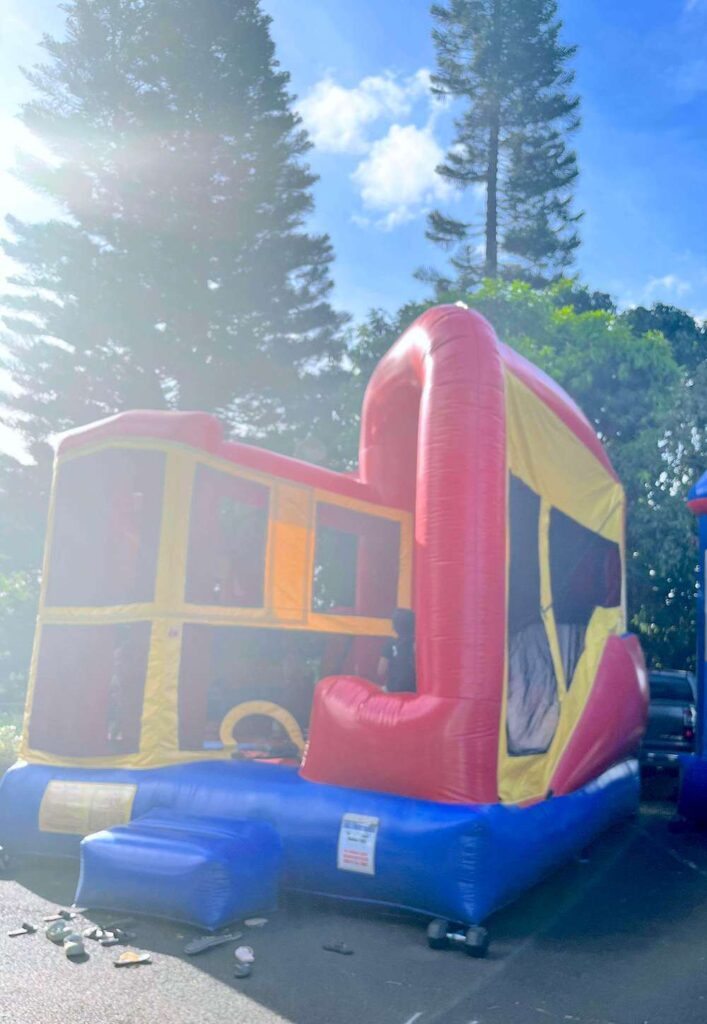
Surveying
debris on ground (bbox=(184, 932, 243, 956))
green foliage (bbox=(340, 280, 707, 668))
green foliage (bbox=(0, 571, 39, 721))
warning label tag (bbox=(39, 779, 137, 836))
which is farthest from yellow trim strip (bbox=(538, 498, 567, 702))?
green foliage (bbox=(0, 571, 39, 721))

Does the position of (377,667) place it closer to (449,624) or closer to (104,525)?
(104,525)

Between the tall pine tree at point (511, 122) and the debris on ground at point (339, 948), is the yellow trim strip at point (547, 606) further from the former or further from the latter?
the tall pine tree at point (511, 122)

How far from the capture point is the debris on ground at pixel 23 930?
18.8 feet

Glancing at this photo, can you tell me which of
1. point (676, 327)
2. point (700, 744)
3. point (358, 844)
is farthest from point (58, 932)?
point (676, 327)

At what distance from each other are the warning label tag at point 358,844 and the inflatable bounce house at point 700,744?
12.0ft

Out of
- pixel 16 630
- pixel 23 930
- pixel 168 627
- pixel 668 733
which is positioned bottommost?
pixel 23 930

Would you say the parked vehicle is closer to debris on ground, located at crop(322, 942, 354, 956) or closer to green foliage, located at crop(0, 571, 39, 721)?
debris on ground, located at crop(322, 942, 354, 956)

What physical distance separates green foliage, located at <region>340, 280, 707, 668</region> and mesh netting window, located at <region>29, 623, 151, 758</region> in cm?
938

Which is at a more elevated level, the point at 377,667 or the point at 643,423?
the point at 643,423

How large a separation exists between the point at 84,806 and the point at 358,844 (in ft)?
6.93

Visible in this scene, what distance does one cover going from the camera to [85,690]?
7746 mm

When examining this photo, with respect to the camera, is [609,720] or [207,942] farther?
[609,720]

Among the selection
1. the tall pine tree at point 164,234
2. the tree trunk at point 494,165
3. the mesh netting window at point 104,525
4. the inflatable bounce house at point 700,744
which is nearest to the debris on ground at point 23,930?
the mesh netting window at point 104,525

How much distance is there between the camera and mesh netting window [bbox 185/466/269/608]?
7.67 m
